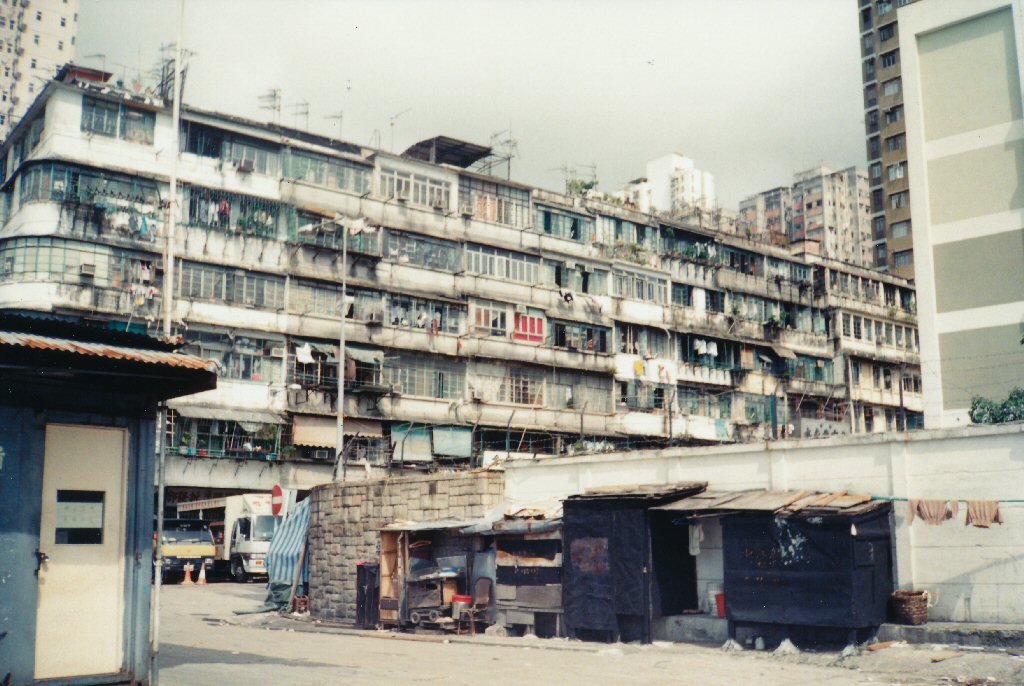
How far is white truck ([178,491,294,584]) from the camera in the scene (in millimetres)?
39406

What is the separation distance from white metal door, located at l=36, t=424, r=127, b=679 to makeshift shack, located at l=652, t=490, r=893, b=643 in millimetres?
11082

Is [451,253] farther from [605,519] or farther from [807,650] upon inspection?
[807,650]

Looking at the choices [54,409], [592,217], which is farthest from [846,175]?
[54,409]

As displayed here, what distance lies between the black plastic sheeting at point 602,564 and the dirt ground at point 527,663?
2.26 feet

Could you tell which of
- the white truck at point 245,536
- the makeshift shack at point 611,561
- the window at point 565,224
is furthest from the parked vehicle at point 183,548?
the window at point 565,224

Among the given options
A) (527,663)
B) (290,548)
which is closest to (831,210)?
(290,548)

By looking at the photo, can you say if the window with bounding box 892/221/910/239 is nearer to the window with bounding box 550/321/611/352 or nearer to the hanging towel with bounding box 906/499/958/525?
the window with bounding box 550/321/611/352

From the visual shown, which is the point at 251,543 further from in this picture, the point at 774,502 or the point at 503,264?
the point at 774,502

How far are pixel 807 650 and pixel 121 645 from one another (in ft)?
38.5

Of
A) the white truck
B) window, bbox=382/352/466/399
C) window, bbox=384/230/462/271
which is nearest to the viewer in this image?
the white truck

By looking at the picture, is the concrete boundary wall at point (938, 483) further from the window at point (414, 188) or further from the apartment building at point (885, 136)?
the apartment building at point (885, 136)

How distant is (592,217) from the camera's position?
191 feet

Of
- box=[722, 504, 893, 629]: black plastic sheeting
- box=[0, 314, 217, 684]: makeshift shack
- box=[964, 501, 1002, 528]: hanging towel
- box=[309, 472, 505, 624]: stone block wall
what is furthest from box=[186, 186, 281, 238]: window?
box=[964, 501, 1002, 528]: hanging towel

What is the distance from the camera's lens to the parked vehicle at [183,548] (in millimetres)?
40000
